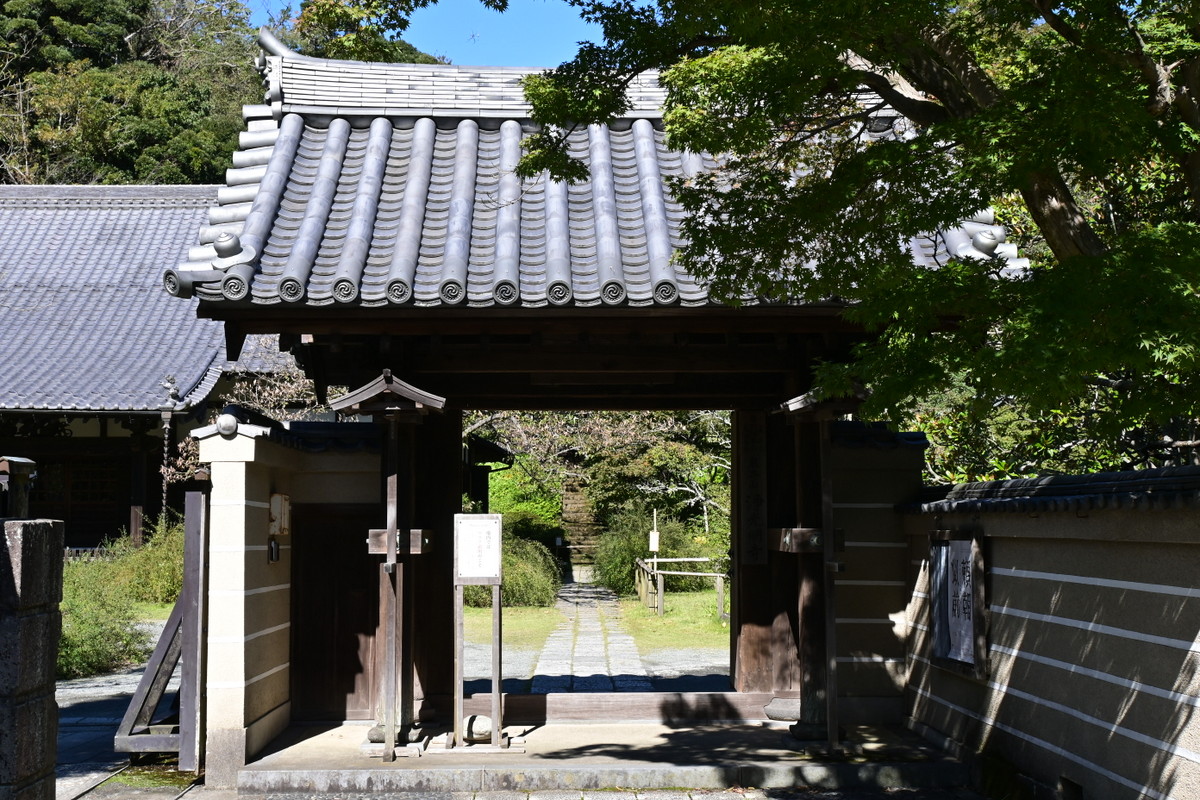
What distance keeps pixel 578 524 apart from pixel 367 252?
68.7ft

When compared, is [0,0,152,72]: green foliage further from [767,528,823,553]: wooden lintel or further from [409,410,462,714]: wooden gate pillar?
[767,528,823,553]: wooden lintel

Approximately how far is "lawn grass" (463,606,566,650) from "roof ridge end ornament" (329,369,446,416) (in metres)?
6.61

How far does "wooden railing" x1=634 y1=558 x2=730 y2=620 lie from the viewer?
1758 centimetres

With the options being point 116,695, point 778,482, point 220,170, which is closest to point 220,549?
point 778,482

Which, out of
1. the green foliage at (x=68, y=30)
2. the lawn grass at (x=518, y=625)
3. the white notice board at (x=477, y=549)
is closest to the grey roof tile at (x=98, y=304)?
the lawn grass at (x=518, y=625)

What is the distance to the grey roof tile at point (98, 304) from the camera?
1903 centimetres

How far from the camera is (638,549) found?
22750mm

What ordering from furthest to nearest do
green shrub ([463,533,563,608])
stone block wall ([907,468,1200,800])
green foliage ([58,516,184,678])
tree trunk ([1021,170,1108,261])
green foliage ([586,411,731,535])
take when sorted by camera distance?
green foliage ([586,411,731,535]), green shrub ([463,533,563,608]), green foliage ([58,516,184,678]), stone block wall ([907,468,1200,800]), tree trunk ([1021,170,1108,261])

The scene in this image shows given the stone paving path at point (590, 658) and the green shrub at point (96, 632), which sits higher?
the green shrub at point (96, 632)

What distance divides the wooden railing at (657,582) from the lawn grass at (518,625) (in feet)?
Result: 5.34

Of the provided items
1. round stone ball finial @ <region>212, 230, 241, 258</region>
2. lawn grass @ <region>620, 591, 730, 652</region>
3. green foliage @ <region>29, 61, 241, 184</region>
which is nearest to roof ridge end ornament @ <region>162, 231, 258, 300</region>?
round stone ball finial @ <region>212, 230, 241, 258</region>

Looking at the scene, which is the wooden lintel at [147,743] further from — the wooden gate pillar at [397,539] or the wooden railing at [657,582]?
the wooden railing at [657,582]

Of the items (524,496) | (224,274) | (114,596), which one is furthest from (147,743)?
(524,496)

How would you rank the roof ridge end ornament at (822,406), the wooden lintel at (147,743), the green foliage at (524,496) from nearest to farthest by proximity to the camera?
1. the roof ridge end ornament at (822,406)
2. the wooden lintel at (147,743)
3. the green foliage at (524,496)
